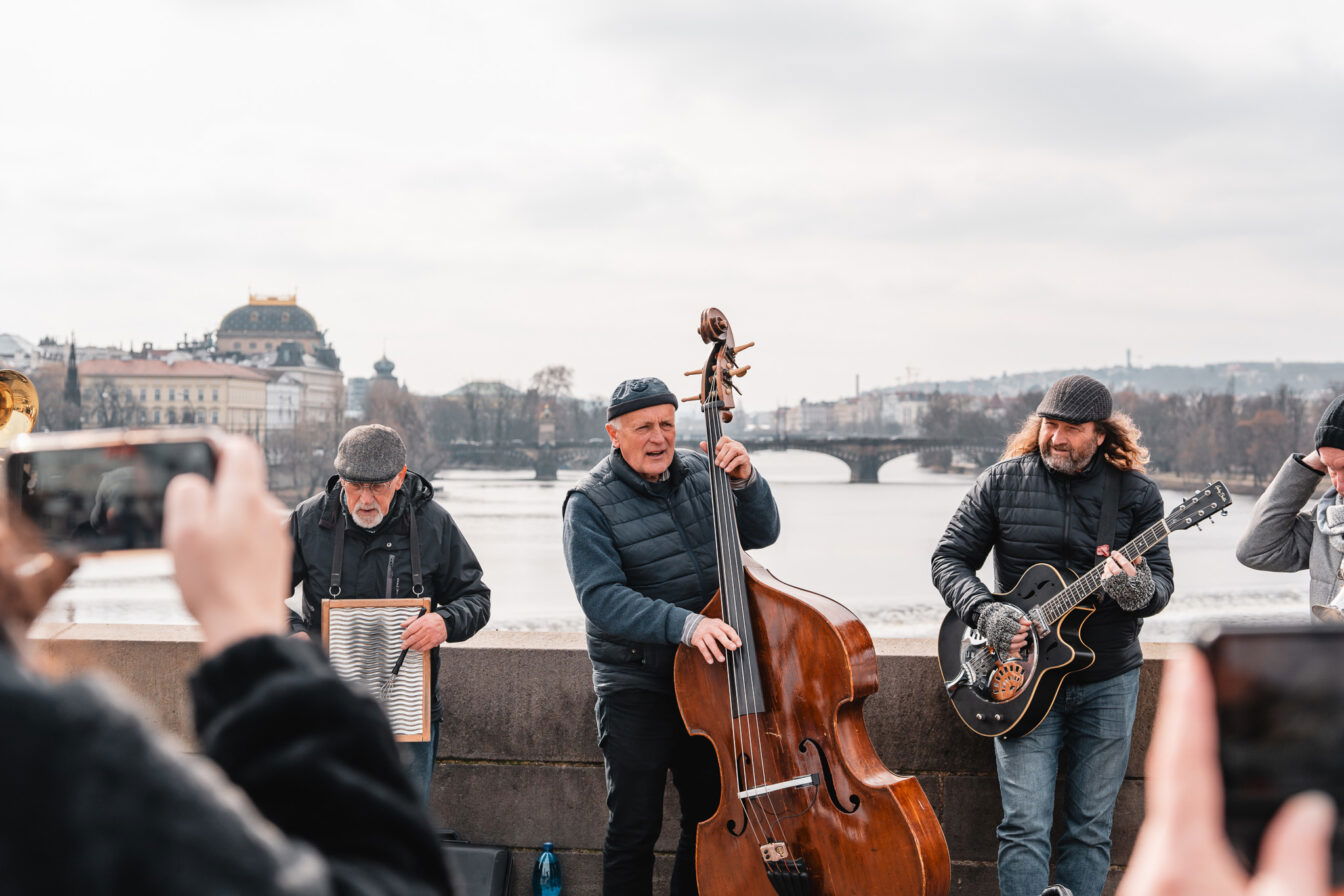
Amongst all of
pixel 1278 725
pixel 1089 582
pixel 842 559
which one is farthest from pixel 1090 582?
pixel 842 559

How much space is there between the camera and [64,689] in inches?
24.0

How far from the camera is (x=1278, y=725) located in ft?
2.40

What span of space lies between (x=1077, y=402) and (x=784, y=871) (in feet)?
5.22

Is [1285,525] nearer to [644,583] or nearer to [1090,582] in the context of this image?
[1090,582]

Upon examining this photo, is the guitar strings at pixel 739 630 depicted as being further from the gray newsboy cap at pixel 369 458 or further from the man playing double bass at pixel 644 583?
the gray newsboy cap at pixel 369 458

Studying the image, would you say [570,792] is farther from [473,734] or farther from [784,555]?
[784,555]

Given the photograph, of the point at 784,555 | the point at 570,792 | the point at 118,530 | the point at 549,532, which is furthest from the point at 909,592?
the point at 118,530

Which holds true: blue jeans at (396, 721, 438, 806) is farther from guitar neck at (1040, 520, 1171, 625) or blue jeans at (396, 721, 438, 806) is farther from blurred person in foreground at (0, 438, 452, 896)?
blurred person in foreground at (0, 438, 452, 896)

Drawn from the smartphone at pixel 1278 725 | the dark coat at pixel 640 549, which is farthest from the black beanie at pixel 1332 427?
the smartphone at pixel 1278 725

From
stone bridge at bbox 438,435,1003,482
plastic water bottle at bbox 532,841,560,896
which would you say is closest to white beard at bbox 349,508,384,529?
plastic water bottle at bbox 532,841,560,896

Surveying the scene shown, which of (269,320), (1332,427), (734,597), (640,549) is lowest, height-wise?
(734,597)

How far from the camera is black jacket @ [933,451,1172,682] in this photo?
3539 millimetres

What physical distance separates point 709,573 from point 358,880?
292cm

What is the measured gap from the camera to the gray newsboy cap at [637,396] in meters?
3.61
